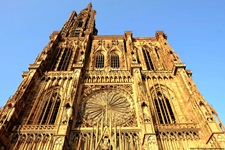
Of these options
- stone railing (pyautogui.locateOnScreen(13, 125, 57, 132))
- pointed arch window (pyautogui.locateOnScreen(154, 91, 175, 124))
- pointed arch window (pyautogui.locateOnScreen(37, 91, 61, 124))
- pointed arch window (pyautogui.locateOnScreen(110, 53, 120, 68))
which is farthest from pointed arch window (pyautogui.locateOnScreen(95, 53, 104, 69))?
stone railing (pyautogui.locateOnScreen(13, 125, 57, 132))

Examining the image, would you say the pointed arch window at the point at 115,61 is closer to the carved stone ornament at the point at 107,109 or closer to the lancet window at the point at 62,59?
the carved stone ornament at the point at 107,109

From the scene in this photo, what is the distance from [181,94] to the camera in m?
18.2

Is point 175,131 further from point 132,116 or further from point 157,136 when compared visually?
point 132,116

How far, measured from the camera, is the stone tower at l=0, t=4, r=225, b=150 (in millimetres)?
13875

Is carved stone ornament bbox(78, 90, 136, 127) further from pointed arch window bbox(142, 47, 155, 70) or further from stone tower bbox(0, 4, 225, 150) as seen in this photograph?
pointed arch window bbox(142, 47, 155, 70)

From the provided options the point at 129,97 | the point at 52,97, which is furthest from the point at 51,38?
the point at 129,97

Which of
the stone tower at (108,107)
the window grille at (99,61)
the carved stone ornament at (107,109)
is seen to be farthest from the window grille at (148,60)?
the carved stone ornament at (107,109)

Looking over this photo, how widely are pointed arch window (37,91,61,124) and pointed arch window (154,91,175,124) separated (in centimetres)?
902

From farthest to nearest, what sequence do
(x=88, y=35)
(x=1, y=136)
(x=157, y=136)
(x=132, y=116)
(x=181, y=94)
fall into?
(x=88, y=35), (x=181, y=94), (x=132, y=116), (x=157, y=136), (x=1, y=136)

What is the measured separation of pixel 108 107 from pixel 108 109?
0.25 metres

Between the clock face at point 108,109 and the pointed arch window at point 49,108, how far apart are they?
101 inches

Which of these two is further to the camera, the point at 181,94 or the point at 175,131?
the point at 181,94

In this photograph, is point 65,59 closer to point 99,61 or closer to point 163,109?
point 99,61

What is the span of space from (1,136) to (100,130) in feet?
22.6
